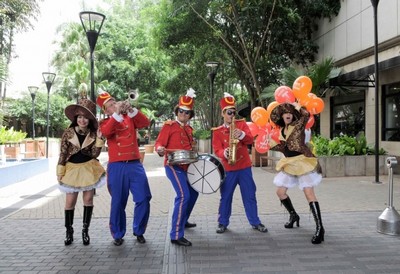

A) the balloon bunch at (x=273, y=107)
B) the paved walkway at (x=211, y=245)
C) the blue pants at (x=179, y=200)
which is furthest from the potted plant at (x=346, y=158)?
the blue pants at (x=179, y=200)

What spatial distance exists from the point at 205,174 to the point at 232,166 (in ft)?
1.78

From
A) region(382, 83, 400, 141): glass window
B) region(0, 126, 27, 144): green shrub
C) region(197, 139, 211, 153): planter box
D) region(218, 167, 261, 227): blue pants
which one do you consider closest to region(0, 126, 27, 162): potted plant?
region(0, 126, 27, 144): green shrub

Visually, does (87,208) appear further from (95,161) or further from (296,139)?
(296,139)

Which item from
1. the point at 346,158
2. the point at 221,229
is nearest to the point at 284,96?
the point at 221,229

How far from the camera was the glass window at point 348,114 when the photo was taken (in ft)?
55.5

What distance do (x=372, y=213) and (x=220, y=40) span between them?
13.2 metres

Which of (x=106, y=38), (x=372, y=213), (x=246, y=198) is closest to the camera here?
(x=246, y=198)

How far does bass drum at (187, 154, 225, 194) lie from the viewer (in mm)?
5418

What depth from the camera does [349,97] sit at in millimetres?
17672

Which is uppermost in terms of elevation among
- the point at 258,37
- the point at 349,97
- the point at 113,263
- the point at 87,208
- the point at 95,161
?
the point at 258,37

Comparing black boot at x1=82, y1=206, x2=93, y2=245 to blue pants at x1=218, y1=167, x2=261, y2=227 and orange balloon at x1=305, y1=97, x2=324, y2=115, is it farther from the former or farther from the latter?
orange balloon at x1=305, y1=97, x2=324, y2=115

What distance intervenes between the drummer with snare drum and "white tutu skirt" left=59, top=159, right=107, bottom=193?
90cm

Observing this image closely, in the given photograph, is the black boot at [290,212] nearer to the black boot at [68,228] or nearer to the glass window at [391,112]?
the black boot at [68,228]

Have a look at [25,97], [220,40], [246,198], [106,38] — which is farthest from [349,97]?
[25,97]
